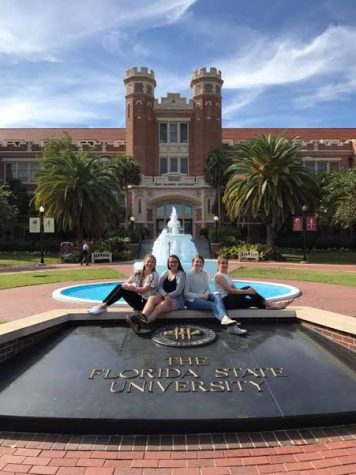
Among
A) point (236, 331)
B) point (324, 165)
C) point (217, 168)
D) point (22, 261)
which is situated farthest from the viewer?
point (324, 165)

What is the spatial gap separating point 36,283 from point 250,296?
13151 millimetres

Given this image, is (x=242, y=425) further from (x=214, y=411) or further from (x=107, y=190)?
(x=107, y=190)

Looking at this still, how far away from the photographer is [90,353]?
570 centimetres

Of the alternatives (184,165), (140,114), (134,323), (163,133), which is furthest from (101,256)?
(134,323)

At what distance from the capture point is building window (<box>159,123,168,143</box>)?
5153 cm

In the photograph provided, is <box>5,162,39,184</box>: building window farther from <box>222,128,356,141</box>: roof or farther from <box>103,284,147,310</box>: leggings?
<box>103,284,147,310</box>: leggings

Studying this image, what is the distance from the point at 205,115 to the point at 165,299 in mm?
46380

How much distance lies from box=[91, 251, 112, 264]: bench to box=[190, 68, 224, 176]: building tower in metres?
20.5

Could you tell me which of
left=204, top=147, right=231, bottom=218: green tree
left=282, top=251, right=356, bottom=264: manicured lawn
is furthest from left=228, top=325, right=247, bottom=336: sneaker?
left=204, top=147, right=231, bottom=218: green tree

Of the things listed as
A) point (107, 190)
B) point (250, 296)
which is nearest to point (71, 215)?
point (107, 190)

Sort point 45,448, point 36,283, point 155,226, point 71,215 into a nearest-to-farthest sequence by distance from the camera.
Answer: point 45,448 < point 36,283 < point 71,215 < point 155,226

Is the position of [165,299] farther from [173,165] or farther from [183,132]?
[183,132]

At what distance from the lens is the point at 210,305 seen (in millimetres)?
Result: 6621

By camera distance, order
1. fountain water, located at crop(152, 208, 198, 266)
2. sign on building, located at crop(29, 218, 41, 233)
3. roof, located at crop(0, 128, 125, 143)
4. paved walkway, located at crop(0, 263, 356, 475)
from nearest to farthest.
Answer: paved walkway, located at crop(0, 263, 356, 475)
fountain water, located at crop(152, 208, 198, 266)
sign on building, located at crop(29, 218, 41, 233)
roof, located at crop(0, 128, 125, 143)
